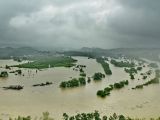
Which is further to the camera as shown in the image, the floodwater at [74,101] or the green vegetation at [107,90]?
the green vegetation at [107,90]

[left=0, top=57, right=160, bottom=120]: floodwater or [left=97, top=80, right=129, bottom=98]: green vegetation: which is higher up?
[left=97, top=80, right=129, bottom=98]: green vegetation

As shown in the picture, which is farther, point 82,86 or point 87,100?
point 82,86

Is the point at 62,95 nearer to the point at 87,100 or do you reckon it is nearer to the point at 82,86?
the point at 87,100

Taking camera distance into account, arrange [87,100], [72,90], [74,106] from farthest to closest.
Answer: [72,90] < [87,100] < [74,106]

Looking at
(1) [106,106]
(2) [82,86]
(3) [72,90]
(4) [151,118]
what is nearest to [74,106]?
(1) [106,106]

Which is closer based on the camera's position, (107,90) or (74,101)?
(74,101)

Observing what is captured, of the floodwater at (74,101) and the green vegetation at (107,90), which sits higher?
the green vegetation at (107,90)

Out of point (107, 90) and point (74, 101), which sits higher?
point (107, 90)

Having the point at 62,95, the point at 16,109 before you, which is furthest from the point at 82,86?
the point at 16,109

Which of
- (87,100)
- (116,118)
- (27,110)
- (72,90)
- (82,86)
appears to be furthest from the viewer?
(82,86)

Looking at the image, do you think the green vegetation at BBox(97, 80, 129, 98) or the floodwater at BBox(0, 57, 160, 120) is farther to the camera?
the green vegetation at BBox(97, 80, 129, 98)
